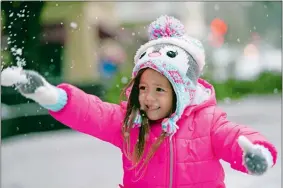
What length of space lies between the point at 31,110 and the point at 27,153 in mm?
300

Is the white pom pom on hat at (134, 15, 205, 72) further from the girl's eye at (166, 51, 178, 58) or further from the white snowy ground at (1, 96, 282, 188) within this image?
the white snowy ground at (1, 96, 282, 188)

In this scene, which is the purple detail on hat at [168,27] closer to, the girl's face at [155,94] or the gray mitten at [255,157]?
the girl's face at [155,94]

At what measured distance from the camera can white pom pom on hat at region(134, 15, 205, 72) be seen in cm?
152

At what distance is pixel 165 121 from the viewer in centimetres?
146

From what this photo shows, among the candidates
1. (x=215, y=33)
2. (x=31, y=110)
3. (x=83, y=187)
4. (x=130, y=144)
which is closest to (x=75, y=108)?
(x=130, y=144)

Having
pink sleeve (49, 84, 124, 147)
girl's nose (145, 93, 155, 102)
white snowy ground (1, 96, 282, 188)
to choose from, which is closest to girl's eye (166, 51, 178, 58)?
girl's nose (145, 93, 155, 102)

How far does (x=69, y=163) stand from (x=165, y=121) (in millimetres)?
1819

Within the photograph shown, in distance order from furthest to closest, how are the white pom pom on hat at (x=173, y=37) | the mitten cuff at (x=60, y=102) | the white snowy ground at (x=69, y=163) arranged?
the white snowy ground at (x=69, y=163)
the white pom pom on hat at (x=173, y=37)
the mitten cuff at (x=60, y=102)

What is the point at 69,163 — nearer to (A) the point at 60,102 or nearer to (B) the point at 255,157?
(A) the point at 60,102

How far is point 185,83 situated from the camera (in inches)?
58.7

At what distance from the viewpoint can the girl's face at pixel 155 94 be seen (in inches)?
57.6

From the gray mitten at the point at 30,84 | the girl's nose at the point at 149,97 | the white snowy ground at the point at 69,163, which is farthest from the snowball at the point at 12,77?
the white snowy ground at the point at 69,163

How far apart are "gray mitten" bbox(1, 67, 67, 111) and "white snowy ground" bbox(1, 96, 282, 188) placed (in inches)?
27.4

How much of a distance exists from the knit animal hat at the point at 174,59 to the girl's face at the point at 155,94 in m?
0.02
